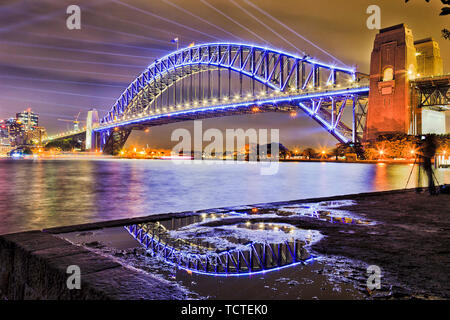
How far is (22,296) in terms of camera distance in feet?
7.27

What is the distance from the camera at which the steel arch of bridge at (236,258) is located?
2.43 metres

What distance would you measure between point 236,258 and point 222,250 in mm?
273

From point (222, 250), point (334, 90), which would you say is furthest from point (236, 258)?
point (334, 90)

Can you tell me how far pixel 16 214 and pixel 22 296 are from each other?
449 cm

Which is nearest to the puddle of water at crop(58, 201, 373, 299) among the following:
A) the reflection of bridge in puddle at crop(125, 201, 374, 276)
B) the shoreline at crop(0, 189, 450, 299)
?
the reflection of bridge in puddle at crop(125, 201, 374, 276)

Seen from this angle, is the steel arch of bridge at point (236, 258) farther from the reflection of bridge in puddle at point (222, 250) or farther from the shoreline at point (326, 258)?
the shoreline at point (326, 258)

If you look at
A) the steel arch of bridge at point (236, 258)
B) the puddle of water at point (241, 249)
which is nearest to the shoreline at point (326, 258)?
the puddle of water at point (241, 249)

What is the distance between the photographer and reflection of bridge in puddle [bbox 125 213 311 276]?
249cm

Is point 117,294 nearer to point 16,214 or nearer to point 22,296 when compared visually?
point 22,296

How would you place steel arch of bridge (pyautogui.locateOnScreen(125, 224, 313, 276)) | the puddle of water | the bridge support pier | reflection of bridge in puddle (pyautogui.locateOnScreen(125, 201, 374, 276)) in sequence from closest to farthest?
the puddle of water
steel arch of bridge (pyautogui.locateOnScreen(125, 224, 313, 276))
reflection of bridge in puddle (pyautogui.locateOnScreen(125, 201, 374, 276))
the bridge support pier

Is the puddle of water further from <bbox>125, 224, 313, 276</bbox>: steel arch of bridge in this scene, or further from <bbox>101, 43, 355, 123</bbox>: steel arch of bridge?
<bbox>101, 43, 355, 123</bbox>: steel arch of bridge

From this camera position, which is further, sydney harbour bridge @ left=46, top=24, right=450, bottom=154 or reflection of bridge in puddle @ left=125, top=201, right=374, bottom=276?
sydney harbour bridge @ left=46, top=24, right=450, bottom=154

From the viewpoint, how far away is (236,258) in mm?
2727
